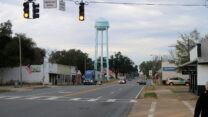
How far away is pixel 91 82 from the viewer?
7075 cm

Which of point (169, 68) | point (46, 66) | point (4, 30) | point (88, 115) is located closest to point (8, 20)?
point (4, 30)

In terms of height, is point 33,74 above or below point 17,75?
above

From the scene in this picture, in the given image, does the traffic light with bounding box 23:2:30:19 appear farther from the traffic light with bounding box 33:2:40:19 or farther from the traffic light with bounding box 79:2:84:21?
the traffic light with bounding box 79:2:84:21

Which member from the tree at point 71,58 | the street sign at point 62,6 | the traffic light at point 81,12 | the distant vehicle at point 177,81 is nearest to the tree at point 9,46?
the distant vehicle at point 177,81

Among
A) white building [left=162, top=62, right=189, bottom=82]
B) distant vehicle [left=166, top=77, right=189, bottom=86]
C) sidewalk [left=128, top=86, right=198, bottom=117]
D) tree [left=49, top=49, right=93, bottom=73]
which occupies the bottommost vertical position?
distant vehicle [left=166, top=77, right=189, bottom=86]

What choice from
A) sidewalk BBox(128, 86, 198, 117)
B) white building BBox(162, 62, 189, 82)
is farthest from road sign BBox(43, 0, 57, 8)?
white building BBox(162, 62, 189, 82)

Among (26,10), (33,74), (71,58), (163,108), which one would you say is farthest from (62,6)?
(71,58)

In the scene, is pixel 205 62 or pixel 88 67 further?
pixel 88 67

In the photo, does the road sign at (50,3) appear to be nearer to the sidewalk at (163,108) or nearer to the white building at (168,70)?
the sidewalk at (163,108)

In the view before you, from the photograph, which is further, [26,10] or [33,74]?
[33,74]

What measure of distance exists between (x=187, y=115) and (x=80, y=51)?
98.7 meters

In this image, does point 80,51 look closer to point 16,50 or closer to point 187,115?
point 16,50

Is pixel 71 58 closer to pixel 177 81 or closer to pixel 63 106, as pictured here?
pixel 177 81

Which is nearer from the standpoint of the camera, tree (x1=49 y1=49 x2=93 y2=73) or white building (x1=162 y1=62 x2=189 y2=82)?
white building (x1=162 y1=62 x2=189 y2=82)
